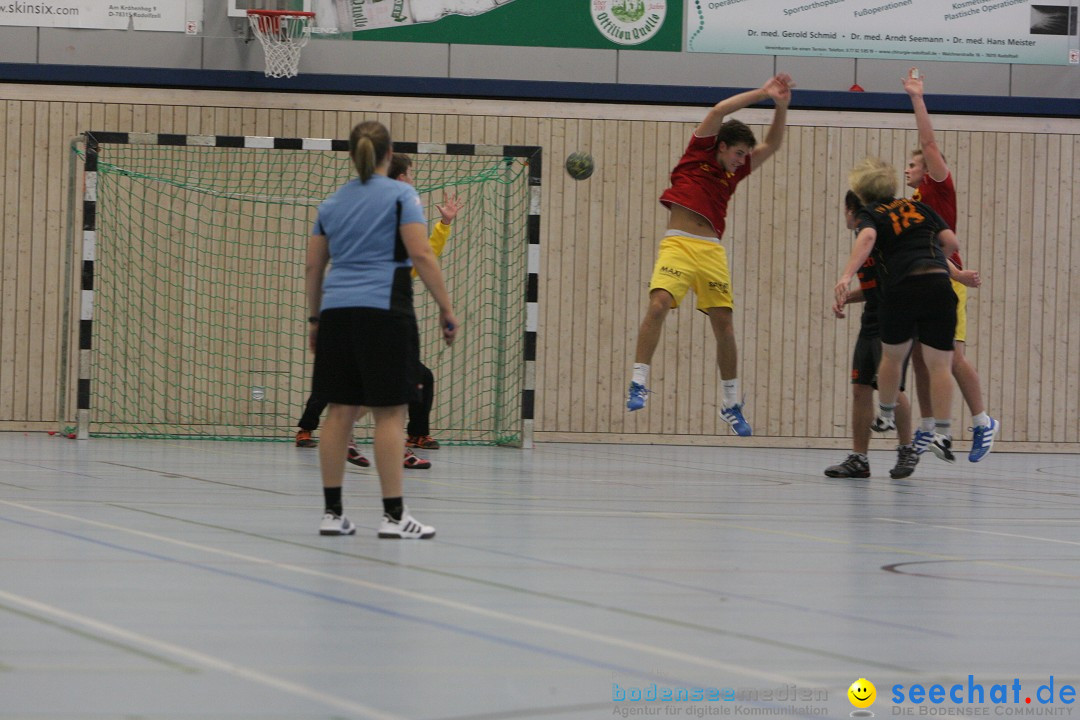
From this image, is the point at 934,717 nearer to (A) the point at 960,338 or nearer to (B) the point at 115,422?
(A) the point at 960,338

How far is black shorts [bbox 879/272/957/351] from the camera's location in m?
7.69

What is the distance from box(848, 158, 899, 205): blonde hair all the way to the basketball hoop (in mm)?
5982

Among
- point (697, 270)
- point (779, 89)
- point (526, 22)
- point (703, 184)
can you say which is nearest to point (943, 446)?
point (697, 270)

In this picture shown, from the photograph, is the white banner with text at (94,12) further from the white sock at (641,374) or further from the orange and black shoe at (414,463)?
the white sock at (641,374)

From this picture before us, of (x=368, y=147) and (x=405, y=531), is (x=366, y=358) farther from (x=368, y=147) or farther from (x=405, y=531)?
(x=368, y=147)

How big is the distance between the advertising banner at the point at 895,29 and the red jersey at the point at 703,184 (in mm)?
5047

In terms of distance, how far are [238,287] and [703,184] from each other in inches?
237

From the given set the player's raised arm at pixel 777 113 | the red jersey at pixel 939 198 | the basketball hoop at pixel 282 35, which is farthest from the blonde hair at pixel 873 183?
the basketball hoop at pixel 282 35

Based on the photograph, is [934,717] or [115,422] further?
[115,422]

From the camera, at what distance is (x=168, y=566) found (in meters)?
3.77

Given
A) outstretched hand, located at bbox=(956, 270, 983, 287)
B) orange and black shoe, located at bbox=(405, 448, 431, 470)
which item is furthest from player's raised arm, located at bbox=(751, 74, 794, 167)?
orange and black shoe, located at bbox=(405, 448, 431, 470)

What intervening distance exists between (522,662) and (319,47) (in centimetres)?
1091

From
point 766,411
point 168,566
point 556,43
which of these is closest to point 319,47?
point 556,43

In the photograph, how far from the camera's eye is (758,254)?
1287 cm
